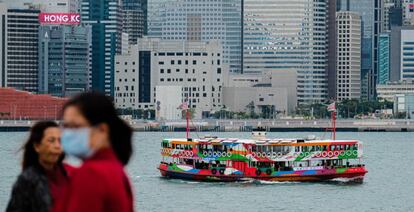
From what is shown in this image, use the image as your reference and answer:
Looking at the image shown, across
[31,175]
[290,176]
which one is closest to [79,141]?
[31,175]

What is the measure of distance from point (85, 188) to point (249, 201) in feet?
176

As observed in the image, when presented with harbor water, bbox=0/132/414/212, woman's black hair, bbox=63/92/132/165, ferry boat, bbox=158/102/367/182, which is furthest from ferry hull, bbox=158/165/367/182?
woman's black hair, bbox=63/92/132/165

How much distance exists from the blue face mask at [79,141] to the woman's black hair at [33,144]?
155 cm

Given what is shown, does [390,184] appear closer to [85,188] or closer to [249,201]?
[249,201]

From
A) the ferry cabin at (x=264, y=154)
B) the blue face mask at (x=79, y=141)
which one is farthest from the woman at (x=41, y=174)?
the ferry cabin at (x=264, y=154)

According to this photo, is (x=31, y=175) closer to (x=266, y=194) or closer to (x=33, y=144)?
(x=33, y=144)

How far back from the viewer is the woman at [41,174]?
10.6 metres

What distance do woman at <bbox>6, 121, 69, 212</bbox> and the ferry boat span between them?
62.2 metres

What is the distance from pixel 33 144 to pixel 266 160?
6255 cm

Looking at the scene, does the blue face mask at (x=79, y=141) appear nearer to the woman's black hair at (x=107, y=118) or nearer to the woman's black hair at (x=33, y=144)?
the woman's black hair at (x=107, y=118)

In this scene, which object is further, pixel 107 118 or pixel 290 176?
pixel 290 176

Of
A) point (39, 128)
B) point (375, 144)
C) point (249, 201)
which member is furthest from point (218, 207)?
point (375, 144)

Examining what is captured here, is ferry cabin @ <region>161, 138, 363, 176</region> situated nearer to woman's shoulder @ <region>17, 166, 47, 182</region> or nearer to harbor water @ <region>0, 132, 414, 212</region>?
harbor water @ <region>0, 132, 414, 212</region>

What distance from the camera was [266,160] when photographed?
2901 inches
